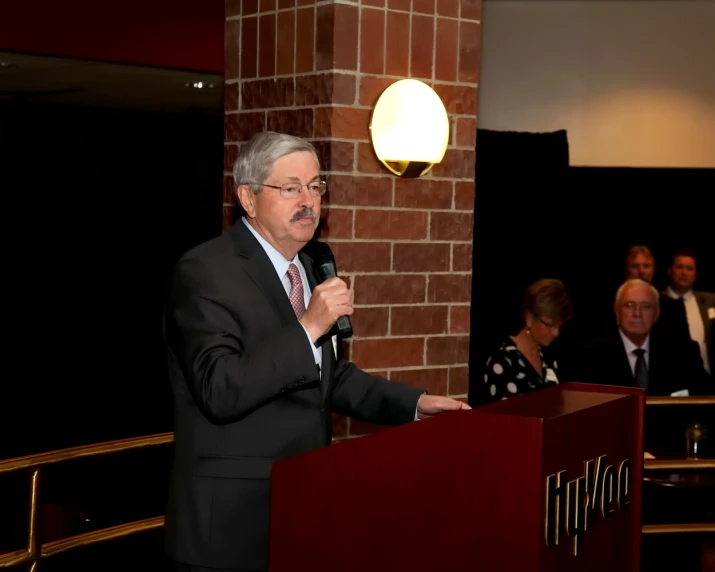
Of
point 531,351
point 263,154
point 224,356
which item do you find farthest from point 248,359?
point 531,351

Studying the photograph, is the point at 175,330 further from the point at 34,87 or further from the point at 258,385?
the point at 34,87

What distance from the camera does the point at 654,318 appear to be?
566 cm

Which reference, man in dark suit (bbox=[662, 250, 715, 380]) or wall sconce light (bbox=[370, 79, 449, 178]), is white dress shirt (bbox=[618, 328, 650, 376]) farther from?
wall sconce light (bbox=[370, 79, 449, 178])

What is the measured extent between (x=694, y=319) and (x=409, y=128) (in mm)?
4870

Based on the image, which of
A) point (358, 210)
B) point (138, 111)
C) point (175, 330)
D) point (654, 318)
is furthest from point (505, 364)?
point (138, 111)

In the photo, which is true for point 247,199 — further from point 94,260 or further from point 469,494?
point 94,260

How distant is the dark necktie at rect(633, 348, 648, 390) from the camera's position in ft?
18.3

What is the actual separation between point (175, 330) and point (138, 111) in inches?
259

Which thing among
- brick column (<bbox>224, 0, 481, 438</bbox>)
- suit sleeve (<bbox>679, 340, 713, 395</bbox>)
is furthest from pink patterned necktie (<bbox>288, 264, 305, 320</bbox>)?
suit sleeve (<bbox>679, 340, 713, 395</bbox>)

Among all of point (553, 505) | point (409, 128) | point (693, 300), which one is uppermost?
point (409, 128)

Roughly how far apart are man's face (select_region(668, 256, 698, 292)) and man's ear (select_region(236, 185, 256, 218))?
5.77 m

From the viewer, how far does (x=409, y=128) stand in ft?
11.3

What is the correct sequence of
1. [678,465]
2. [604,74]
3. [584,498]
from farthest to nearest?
[604,74] → [678,465] → [584,498]

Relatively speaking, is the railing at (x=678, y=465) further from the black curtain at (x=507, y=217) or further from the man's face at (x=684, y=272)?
the man's face at (x=684, y=272)
